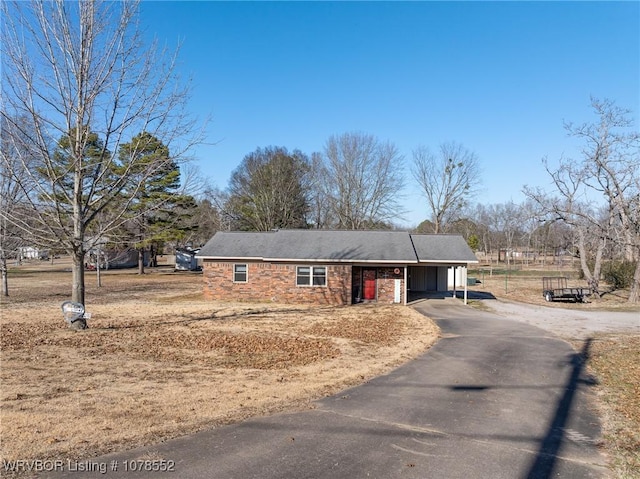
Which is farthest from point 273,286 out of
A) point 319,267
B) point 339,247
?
point 339,247

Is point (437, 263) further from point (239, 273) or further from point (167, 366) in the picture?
point (167, 366)

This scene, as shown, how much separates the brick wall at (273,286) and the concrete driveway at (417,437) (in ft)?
43.8

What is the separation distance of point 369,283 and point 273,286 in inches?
204

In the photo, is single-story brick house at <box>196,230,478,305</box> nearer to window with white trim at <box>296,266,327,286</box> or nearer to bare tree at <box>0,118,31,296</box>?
window with white trim at <box>296,266,327,286</box>

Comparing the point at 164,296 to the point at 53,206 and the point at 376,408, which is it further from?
the point at 376,408

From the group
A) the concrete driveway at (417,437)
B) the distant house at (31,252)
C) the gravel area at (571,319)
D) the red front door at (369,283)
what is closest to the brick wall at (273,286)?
the red front door at (369,283)

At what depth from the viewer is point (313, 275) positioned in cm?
2392

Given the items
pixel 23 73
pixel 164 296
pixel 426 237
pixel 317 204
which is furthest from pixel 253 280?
pixel 317 204

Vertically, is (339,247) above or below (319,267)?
above

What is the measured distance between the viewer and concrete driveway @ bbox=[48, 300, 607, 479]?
5211 millimetres

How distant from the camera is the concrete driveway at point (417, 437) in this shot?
5.21m

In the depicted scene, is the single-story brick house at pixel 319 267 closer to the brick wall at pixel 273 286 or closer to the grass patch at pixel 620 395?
the brick wall at pixel 273 286

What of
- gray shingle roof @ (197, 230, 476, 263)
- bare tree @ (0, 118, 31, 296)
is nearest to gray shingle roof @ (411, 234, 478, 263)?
gray shingle roof @ (197, 230, 476, 263)

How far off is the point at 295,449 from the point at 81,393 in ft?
14.5
